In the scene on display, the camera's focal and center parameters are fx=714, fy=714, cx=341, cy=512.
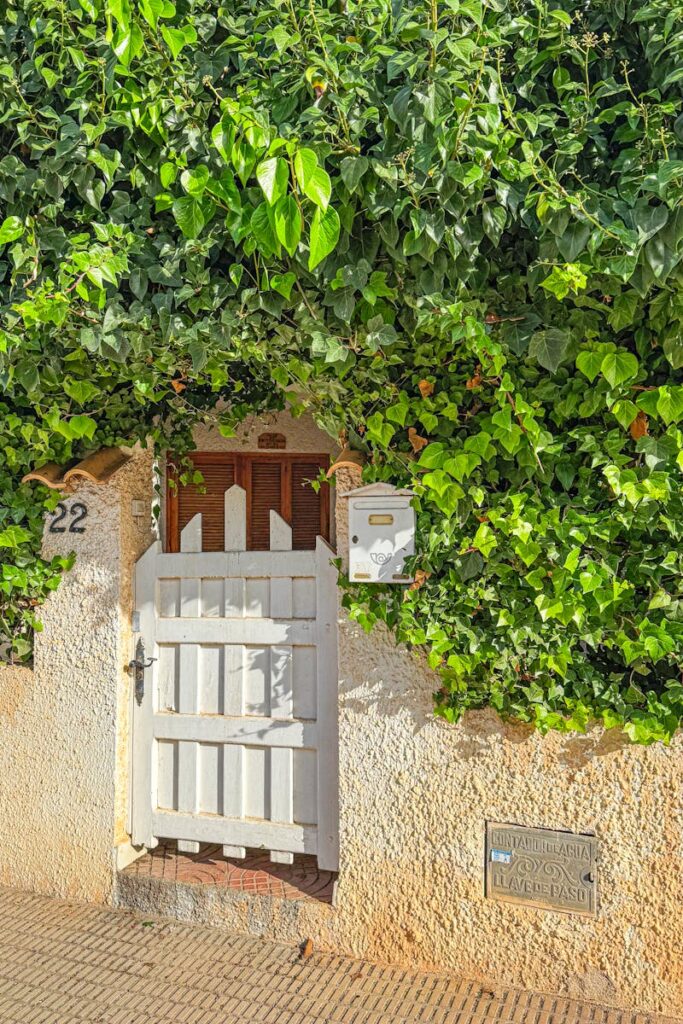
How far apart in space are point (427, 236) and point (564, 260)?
0.46m

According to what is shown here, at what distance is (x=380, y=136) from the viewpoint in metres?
2.38

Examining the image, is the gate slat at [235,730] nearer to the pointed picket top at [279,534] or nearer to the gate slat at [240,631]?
the gate slat at [240,631]

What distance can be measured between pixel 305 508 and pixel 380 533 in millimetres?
852

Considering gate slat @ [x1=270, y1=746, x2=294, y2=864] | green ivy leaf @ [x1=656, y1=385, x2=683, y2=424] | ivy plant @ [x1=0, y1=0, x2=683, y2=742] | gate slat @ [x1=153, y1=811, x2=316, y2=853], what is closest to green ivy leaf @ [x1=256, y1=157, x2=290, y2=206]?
ivy plant @ [x1=0, y1=0, x2=683, y2=742]

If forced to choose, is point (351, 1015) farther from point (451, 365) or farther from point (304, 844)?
point (451, 365)

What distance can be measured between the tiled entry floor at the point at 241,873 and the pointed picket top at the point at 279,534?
156 cm

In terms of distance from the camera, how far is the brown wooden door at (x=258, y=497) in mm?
3754

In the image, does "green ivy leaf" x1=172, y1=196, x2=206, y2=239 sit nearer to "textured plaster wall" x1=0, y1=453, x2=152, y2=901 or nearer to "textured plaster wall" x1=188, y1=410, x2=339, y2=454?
"textured plaster wall" x1=188, y1=410, x2=339, y2=454

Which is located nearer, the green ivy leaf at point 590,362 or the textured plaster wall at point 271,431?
the green ivy leaf at point 590,362

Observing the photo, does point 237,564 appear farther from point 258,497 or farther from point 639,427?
point 639,427

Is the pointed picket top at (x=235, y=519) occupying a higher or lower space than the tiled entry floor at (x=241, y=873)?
higher

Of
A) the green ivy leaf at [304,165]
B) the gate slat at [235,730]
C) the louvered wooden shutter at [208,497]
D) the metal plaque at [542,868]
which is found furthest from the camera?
the louvered wooden shutter at [208,497]

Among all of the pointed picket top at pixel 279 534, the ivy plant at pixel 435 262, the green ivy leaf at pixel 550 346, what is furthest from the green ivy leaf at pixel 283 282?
the pointed picket top at pixel 279 534

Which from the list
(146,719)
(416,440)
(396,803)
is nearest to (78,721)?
(146,719)
